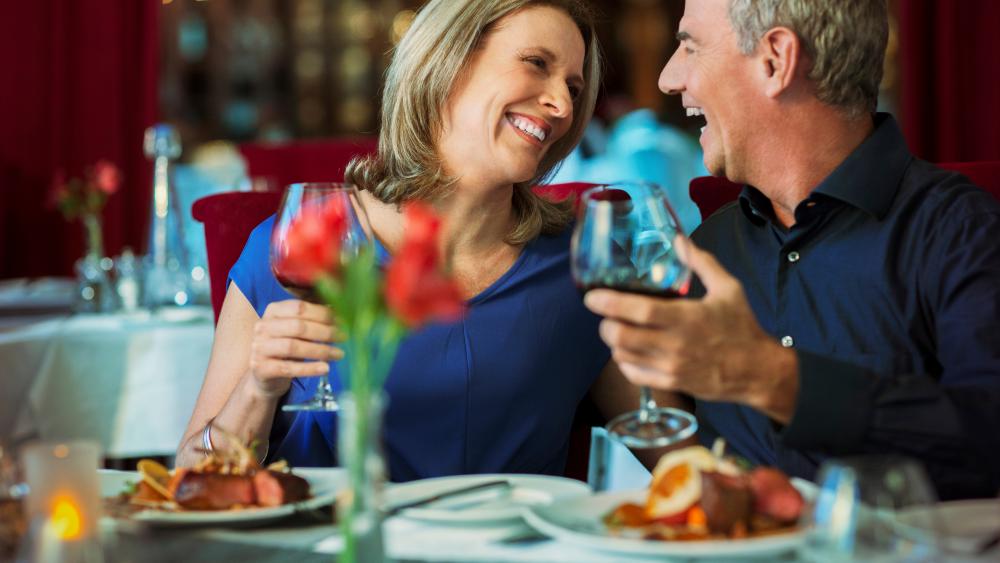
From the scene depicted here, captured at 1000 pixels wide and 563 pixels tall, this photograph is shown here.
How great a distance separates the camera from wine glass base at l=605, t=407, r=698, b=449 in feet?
3.46

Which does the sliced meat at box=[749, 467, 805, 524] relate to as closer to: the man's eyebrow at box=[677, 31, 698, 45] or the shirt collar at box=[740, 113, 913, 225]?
the shirt collar at box=[740, 113, 913, 225]

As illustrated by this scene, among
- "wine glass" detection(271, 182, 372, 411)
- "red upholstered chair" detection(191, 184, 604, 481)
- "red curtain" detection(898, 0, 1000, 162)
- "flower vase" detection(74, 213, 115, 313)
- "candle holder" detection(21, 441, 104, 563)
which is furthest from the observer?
"red curtain" detection(898, 0, 1000, 162)

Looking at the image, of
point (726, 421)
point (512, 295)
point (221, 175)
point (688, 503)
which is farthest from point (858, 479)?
point (221, 175)

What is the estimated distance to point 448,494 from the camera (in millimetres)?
1127

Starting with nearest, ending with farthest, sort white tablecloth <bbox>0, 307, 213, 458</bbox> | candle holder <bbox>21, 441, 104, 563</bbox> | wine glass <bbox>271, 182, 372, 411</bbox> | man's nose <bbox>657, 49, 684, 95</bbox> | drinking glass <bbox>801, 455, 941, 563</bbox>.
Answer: drinking glass <bbox>801, 455, 941, 563</bbox> < candle holder <bbox>21, 441, 104, 563</bbox> < wine glass <bbox>271, 182, 372, 411</bbox> < man's nose <bbox>657, 49, 684, 95</bbox> < white tablecloth <bbox>0, 307, 213, 458</bbox>

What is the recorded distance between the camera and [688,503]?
958 millimetres

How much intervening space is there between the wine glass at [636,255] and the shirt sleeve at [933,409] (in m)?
0.19

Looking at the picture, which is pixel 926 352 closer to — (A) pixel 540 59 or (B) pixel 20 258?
(A) pixel 540 59

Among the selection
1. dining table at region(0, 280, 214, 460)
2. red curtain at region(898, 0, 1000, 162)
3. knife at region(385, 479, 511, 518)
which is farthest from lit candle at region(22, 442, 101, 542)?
red curtain at region(898, 0, 1000, 162)

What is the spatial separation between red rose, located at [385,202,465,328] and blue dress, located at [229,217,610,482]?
936 mm

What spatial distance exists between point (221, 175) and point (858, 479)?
4.71 metres

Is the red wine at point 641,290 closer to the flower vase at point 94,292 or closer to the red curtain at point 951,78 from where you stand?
the flower vase at point 94,292

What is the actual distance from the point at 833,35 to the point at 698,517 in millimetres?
914

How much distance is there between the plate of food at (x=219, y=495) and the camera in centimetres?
104
